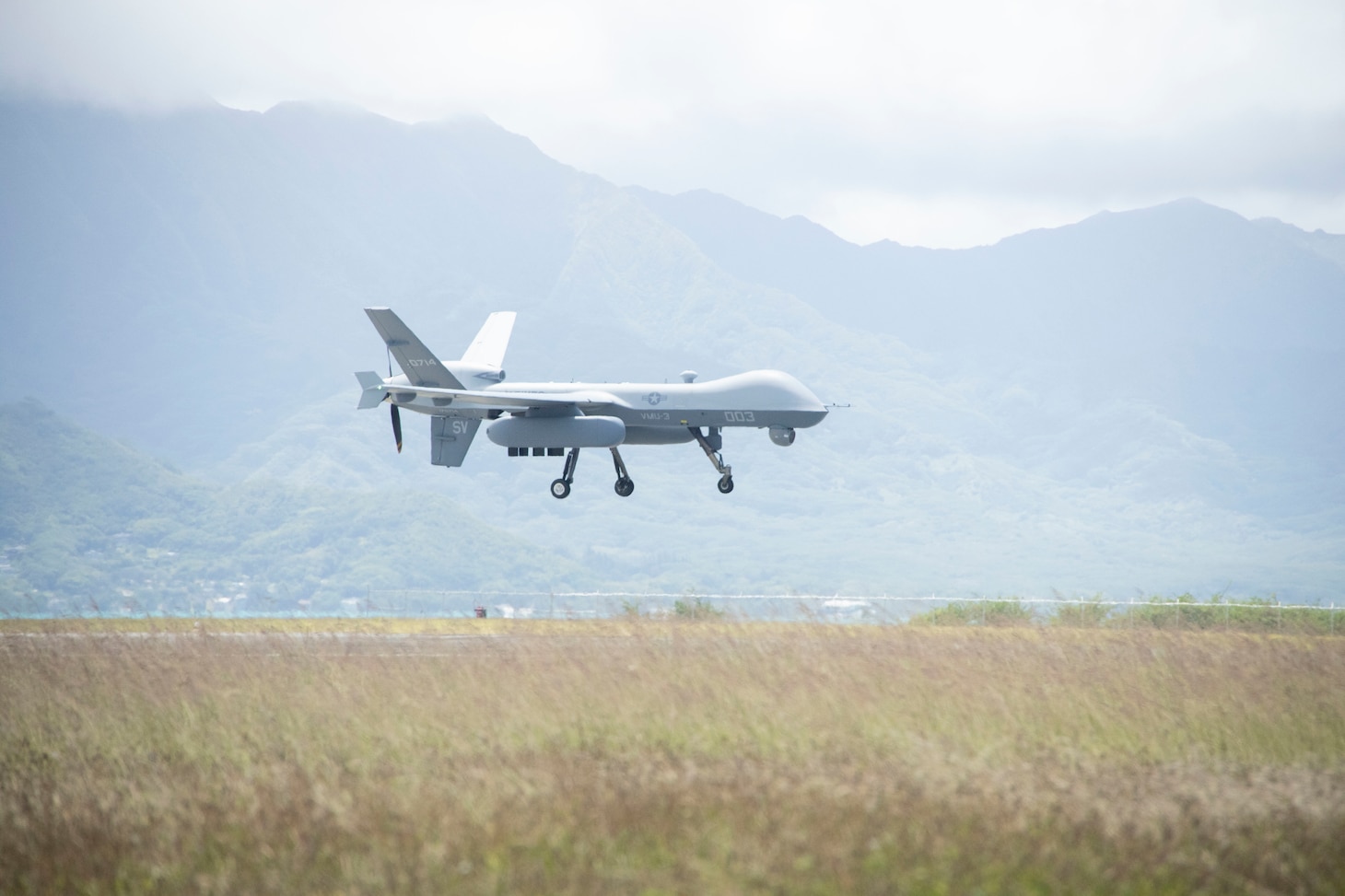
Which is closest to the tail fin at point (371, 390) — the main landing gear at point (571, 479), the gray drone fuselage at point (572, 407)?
the gray drone fuselage at point (572, 407)

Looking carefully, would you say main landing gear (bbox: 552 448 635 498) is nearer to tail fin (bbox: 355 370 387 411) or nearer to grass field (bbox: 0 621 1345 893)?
tail fin (bbox: 355 370 387 411)

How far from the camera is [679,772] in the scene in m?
11.2

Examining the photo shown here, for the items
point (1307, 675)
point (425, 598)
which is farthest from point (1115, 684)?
point (425, 598)

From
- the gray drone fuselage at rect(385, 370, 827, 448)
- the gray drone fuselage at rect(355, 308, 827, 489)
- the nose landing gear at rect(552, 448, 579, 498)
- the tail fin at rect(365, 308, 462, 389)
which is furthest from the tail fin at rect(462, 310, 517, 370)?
the nose landing gear at rect(552, 448, 579, 498)

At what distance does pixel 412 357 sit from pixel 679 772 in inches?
884

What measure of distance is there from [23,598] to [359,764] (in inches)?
A: 626

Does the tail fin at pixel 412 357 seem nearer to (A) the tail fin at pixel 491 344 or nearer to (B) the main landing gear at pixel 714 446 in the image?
(A) the tail fin at pixel 491 344

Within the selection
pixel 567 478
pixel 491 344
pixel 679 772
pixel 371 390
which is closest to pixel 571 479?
pixel 567 478

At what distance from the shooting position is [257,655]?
2030 cm

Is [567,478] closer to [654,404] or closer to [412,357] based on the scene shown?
[654,404]

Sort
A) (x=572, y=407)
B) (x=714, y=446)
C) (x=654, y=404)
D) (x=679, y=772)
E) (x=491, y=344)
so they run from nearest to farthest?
1. (x=679, y=772)
2. (x=572, y=407)
3. (x=654, y=404)
4. (x=714, y=446)
5. (x=491, y=344)

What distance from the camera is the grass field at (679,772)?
9.41m

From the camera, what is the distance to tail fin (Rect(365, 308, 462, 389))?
32.4 m

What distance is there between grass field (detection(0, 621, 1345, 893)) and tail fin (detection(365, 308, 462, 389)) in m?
12.9
